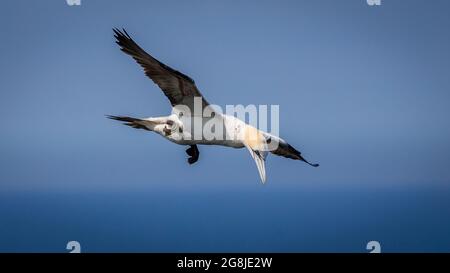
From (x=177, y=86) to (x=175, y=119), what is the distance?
707 millimetres

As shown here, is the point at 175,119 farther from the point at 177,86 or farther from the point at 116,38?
the point at 116,38

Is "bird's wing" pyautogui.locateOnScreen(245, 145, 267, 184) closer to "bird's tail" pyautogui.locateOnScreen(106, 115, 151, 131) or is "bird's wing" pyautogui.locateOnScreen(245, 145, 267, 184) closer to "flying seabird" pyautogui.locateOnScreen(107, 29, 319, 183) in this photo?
"flying seabird" pyautogui.locateOnScreen(107, 29, 319, 183)

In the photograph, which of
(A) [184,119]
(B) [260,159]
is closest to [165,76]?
(A) [184,119]

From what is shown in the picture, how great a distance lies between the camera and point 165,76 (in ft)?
54.6

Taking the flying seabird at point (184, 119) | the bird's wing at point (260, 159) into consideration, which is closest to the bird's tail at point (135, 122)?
the flying seabird at point (184, 119)

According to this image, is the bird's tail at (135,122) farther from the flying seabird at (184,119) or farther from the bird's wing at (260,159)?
the bird's wing at (260,159)

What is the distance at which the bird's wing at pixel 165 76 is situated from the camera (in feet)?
53.3

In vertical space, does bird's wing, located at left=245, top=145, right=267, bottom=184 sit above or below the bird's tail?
below

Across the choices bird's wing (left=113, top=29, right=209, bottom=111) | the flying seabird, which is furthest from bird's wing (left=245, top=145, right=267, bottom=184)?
bird's wing (left=113, top=29, right=209, bottom=111)

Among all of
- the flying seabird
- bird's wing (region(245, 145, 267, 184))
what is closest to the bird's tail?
the flying seabird

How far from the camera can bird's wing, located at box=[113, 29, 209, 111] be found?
16250 millimetres

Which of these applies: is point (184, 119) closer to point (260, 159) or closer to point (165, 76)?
point (165, 76)

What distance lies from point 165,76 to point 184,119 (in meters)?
0.98

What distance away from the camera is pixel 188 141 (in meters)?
16.8
